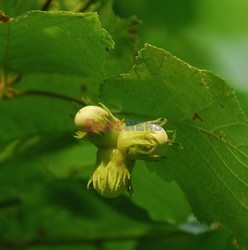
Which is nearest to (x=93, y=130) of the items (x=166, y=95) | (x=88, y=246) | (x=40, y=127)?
(x=166, y=95)

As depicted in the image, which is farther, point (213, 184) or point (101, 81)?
point (101, 81)

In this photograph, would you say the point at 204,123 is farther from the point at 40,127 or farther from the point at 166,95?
the point at 40,127

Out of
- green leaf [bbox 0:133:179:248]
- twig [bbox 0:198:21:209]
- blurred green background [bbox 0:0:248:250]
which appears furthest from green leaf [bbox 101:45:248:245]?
twig [bbox 0:198:21:209]

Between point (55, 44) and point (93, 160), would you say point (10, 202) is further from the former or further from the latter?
point (55, 44)

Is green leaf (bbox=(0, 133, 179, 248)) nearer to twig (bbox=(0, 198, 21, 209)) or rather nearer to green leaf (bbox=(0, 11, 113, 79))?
twig (bbox=(0, 198, 21, 209))

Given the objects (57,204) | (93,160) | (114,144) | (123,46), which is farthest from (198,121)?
(57,204)

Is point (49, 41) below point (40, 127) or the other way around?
the other way around

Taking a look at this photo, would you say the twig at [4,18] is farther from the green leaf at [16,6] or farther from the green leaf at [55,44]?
the green leaf at [16,6]

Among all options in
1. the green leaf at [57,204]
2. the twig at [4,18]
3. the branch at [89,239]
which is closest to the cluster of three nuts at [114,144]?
the twig at [4,18]
